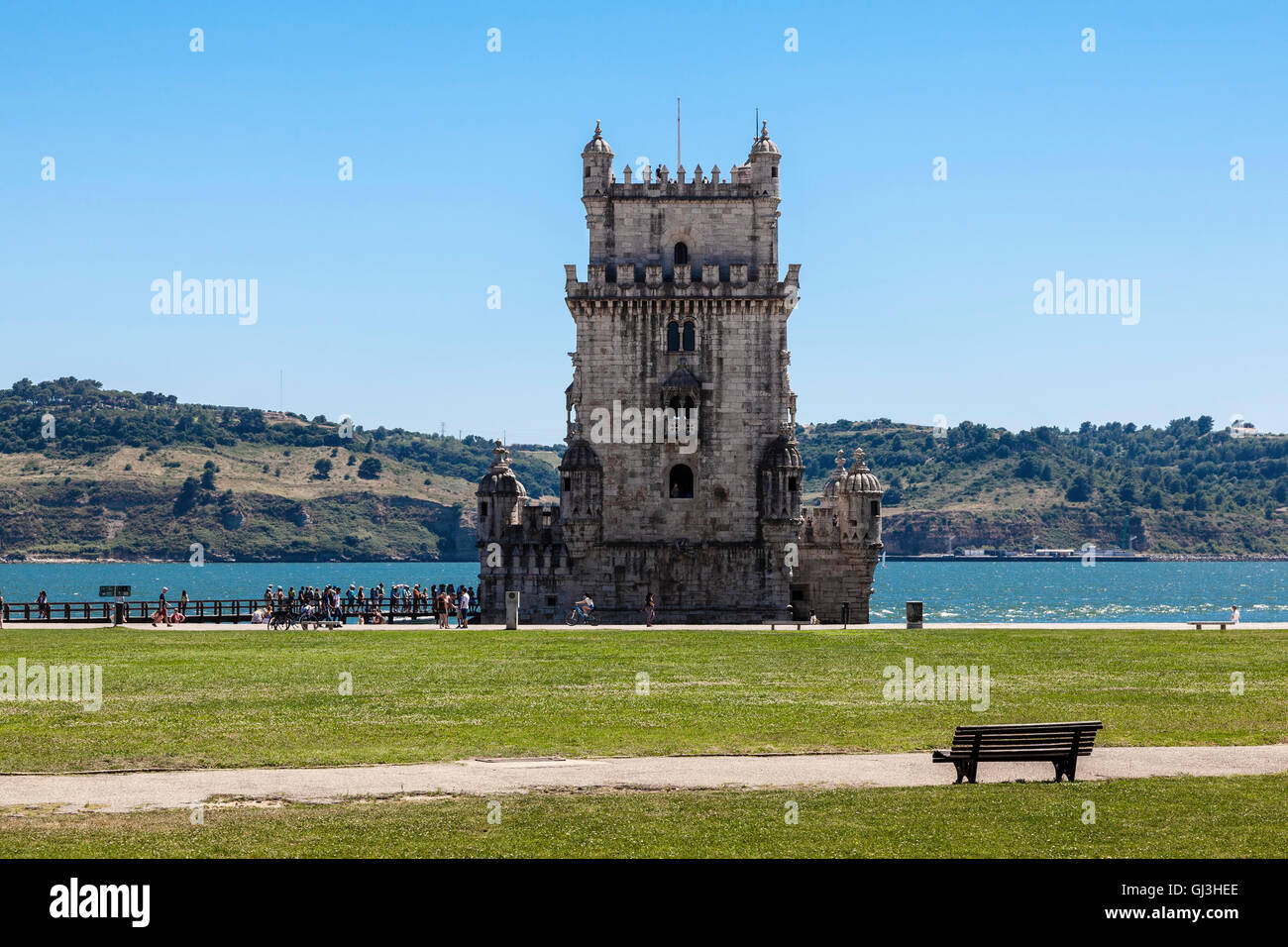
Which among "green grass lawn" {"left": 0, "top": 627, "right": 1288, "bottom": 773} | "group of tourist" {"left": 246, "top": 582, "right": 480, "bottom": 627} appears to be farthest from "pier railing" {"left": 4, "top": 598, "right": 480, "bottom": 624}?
"green grass lawn" {"left": 0, "top": 627, "right": 1288, "bottom": 773}

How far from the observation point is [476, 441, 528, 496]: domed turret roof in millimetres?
61875

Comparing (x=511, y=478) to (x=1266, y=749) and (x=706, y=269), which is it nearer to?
(x=706, y=269)

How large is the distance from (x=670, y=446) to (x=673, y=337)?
14.2 feet

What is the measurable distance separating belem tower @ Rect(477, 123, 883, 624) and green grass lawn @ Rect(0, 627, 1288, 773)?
43.9ft

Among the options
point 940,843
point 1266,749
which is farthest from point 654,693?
point 940,843

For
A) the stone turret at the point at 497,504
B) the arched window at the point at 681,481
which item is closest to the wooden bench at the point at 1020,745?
the arched window at the point at 681,481

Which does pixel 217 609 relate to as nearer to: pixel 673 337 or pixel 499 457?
pixel 499 457

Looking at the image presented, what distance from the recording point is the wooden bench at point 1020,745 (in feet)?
67.1

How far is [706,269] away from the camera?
60562mm

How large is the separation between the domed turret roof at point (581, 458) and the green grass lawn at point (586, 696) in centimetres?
1406

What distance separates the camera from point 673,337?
61.0 meters

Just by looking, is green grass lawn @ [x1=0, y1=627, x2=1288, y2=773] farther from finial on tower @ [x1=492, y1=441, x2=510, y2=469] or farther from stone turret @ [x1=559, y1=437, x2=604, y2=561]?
finial on tower @ [x1=492, y1=441, x2=510, y2=469]

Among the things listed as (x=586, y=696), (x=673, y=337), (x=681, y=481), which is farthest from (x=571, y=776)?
(x=673, y=337)
